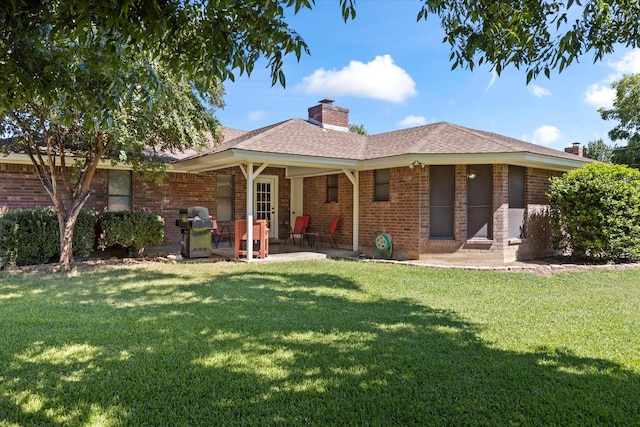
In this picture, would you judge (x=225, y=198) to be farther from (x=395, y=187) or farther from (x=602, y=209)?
(x=602, y=209)

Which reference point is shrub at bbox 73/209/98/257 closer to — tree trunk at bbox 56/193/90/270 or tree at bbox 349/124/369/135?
tree trunk at bbox 56/193/90/270

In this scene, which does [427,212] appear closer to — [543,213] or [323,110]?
[543,213]

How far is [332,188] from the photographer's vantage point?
13.7 meters

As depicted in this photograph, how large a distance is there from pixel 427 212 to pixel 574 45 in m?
7.80

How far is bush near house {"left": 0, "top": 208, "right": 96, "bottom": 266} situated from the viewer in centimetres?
885

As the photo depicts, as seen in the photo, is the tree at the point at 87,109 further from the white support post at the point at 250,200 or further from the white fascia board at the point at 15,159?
the white support post at the point at 250,200

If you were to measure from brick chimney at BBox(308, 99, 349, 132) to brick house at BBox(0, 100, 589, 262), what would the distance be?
1.53 m

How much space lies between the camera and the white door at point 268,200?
586 inches

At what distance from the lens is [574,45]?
9.81ft

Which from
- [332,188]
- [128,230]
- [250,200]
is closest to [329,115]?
[332,188]

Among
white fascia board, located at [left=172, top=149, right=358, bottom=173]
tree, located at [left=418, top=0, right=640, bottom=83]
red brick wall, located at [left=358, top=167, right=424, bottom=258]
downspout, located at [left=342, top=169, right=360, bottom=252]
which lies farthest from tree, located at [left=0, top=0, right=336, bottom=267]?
downspout, located at [left=342, top=169, right=360, bottom=252]

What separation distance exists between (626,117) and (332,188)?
927 inches

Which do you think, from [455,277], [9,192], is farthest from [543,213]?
[9,192]

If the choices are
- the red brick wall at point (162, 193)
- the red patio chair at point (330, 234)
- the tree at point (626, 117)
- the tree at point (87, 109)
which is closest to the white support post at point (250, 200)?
the tree at point (87, 109)
